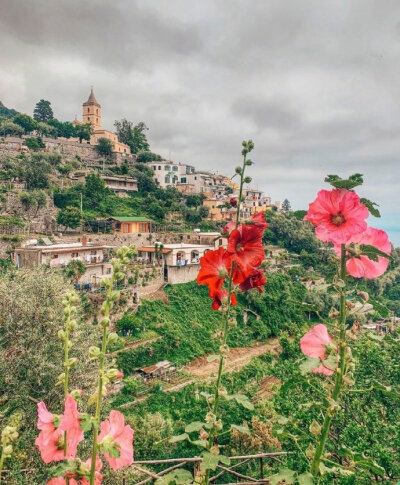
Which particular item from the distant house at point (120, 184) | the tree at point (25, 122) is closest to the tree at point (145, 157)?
the distant house at point (120, 184)

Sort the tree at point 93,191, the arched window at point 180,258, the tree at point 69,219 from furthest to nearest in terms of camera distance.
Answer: the tree at point 93,191 < the tree at point 69,219 < the arched window at point 180,258

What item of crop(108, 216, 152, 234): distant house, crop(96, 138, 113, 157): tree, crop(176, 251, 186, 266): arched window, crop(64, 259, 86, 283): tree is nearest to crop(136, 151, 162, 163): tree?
crop(96, 138, 113, 157): tree

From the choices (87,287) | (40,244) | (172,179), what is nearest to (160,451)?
(87,287)

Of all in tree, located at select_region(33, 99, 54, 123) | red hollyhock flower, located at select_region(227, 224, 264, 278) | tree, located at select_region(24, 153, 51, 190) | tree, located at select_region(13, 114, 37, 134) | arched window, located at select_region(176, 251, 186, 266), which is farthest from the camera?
tree, located at select_region(33, 99, 54, 123)

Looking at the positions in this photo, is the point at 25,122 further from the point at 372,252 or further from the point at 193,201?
the point at 372,252

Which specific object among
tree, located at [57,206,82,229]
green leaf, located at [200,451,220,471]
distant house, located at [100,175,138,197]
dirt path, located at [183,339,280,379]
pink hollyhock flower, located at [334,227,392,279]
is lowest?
dirt path, located at [183,339,280,379]

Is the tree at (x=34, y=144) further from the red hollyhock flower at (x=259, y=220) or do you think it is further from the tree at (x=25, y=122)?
the red hollyhock flower at (x=259, y=220)

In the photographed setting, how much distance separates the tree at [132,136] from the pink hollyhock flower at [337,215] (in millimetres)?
55309

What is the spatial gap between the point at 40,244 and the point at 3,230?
3.10 metres

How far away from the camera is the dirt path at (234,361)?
18.3 metres

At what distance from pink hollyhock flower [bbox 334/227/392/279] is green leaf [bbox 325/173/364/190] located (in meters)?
0.20

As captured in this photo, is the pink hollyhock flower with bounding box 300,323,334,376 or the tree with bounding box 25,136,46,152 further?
the tree with bounding box 25,136,46,152

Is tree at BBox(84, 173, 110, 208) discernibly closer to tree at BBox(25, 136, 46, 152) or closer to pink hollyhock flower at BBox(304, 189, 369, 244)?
tree at BBox(25, 136, 46, 152)

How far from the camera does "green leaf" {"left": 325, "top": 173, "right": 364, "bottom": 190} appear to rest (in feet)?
4.23
